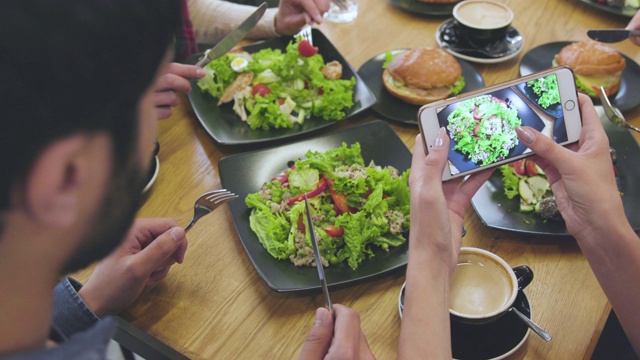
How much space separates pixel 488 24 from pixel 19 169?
1.93 metres

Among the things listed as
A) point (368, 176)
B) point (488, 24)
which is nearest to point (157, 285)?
point (368, 176)

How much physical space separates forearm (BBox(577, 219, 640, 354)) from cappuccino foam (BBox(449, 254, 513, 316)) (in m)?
0.21

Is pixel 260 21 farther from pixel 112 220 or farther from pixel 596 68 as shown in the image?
pixel 112 220

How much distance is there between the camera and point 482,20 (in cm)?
222

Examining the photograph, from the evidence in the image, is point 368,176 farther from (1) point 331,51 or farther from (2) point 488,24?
(2) point 488,24

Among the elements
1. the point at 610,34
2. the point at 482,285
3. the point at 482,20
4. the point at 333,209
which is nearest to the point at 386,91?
the point at 482,20

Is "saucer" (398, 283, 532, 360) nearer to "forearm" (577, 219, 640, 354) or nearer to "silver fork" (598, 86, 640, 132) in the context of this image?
"forearm" (577, 219, 640, 354)

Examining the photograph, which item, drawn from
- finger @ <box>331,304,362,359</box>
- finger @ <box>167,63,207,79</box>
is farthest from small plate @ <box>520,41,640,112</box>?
finger @ <box>331,304,362,359</box>

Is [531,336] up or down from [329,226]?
down

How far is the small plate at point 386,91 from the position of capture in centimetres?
190

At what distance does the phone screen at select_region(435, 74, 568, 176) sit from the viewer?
1.37m

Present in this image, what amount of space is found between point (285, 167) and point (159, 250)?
1.63 feet

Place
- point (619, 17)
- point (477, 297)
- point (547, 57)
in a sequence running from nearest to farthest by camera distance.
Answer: point (477, 297) < point (547, 57) < point (619, 17)

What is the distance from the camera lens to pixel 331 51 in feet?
6.92
